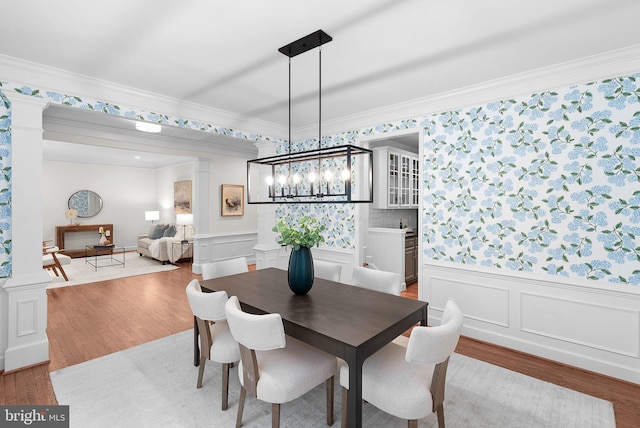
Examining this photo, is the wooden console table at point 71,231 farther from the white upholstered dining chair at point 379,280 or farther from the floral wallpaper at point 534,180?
the white upholstered dining chair at point 379,280

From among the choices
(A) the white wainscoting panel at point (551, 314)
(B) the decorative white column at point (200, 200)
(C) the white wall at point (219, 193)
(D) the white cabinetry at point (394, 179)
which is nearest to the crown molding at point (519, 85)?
(D) the white cabinetry at point (394, 179)

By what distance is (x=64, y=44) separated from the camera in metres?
2.34

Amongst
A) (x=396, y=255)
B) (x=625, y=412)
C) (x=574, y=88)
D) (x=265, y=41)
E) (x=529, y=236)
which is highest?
(x=265, y=41)

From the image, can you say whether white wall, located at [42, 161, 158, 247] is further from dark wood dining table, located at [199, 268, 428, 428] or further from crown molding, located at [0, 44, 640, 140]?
dark wood dining table, located at [199, 268, 428, 428]

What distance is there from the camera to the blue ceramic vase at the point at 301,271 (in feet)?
7.75

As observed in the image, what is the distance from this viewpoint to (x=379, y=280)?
2.70 metres

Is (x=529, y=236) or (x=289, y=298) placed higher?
(x=529, y=236)

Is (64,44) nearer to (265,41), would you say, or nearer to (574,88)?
(265,41)

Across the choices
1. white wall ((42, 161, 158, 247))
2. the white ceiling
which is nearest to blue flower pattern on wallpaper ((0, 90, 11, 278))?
the white ceiling

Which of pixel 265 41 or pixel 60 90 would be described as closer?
pixel 265 41

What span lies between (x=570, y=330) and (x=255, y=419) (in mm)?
2822

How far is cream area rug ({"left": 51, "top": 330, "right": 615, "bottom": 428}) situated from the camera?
78.9 inches

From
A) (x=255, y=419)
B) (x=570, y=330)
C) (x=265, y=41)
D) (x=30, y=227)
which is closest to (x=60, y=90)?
(x=30, y=227)

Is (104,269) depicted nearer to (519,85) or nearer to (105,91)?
(105,91)
